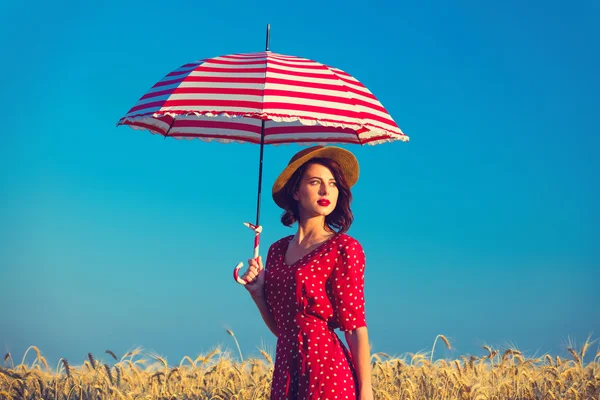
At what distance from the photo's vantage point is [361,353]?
4121 mm

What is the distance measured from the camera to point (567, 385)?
6.99m

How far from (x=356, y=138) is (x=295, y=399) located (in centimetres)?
231

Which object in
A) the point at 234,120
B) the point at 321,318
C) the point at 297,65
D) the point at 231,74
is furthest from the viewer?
the point at 234,120

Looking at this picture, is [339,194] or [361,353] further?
[339,194]

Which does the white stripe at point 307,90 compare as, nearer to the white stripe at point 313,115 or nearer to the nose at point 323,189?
the white stripe at point 313,115

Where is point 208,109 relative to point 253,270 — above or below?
above

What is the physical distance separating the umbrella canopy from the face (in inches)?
12.3

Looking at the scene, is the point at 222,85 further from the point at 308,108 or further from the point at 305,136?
the point at 305,136

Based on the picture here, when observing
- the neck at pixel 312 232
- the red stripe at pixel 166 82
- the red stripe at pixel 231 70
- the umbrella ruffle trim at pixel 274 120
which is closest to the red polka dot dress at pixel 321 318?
the neck at pixel 312 232

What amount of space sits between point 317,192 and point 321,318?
0.79m

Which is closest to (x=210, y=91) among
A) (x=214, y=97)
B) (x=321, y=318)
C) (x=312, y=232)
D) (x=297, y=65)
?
(x=214, y=97)

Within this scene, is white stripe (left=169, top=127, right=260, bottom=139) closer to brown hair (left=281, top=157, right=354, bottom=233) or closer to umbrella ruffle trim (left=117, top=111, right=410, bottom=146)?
umbrella ruffle trim (left=117, top=111, right=410, bottom=146)

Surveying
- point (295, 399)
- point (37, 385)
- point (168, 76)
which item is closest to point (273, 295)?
point (295, 399)

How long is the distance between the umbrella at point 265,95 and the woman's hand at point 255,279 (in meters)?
0.07
